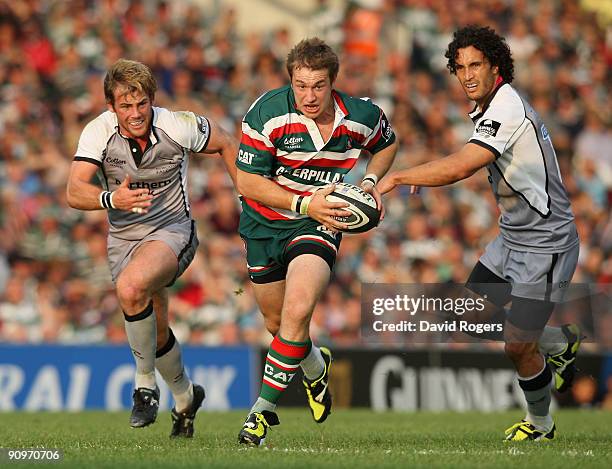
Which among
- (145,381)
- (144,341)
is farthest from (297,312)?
(145,381)

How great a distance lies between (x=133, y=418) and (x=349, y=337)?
7830mm

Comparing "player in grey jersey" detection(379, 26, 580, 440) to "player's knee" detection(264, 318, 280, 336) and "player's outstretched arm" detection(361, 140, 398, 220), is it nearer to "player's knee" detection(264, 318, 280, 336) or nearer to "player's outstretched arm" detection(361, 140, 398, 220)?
"player's outstretched arm" detection(361, 140, 398, 220)

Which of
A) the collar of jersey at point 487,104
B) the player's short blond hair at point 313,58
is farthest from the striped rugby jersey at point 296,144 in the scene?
the collar of jersey at point 487,104

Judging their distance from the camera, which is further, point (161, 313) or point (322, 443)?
point (161, 313)

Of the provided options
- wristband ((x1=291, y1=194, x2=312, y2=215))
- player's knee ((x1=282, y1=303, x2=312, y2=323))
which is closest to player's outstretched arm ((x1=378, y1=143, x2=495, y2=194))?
wristband ((x1=291, y1=194, x2=312, y2=215))

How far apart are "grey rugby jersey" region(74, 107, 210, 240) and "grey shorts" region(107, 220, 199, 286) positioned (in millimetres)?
56

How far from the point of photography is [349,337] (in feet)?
51.7

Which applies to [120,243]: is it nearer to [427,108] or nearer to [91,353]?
[91,353]

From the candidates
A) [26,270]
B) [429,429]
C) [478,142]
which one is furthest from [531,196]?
[26,270]

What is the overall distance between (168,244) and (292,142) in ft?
4.18

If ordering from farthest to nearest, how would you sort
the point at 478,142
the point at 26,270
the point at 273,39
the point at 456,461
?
the point at 273,39 < the point at 26,270 < the point at 478,142 < the point at 456,461

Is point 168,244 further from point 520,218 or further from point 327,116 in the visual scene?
point 520,218

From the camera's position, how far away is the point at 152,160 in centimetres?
856

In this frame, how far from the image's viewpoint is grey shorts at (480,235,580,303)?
8.15 meters
